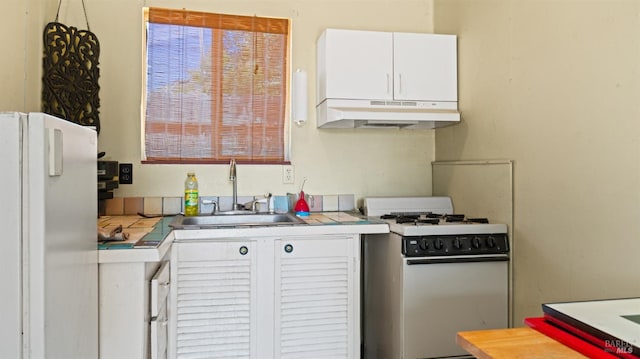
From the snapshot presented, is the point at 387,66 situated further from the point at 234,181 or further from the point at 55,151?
the point at 55,151

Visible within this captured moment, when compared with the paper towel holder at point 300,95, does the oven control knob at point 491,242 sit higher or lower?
lower

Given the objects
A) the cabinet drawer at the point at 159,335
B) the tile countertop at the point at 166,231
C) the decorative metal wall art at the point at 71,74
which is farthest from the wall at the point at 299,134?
the cabinet drawer at the point at 159,335

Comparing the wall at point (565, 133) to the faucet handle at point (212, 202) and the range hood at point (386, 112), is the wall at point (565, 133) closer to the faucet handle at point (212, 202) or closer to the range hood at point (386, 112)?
the range hood at point (386, 112)

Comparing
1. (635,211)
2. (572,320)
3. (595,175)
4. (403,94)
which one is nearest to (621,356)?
(572,320)

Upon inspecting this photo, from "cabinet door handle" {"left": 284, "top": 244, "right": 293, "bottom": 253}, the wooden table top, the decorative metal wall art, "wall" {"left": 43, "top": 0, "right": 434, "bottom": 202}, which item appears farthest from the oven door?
the decorative metal wall art

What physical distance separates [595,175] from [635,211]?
22 centimetres

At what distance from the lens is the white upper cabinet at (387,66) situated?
263cm

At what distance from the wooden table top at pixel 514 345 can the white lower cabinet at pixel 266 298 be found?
4.25 feet

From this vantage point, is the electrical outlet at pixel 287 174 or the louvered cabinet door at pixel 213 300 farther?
the electrical outlet at pixel 287 174

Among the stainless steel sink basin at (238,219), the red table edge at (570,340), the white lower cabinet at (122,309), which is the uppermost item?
the stainless steel sink basin at (238,219)

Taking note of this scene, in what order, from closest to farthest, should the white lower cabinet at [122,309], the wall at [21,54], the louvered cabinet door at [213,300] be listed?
1. the white lower cabinet at [122,309]
2. the wall at [21,54]
3. the louvered cabinet door at [213,300]

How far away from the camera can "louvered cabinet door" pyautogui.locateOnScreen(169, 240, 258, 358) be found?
7.08 feet

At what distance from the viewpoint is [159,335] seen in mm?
1776

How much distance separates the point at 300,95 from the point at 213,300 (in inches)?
53.9
